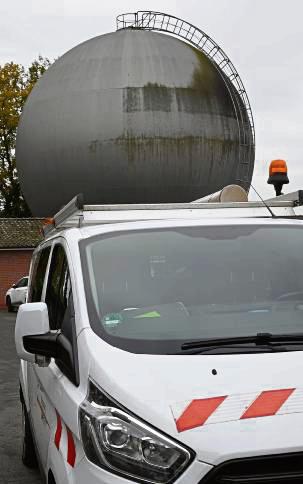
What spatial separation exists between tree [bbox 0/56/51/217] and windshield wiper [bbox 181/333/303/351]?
145 feet

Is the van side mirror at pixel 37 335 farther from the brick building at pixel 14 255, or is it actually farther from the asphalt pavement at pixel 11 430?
the brick building at pixel 14 255

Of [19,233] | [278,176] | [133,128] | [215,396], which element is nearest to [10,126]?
[19,233]

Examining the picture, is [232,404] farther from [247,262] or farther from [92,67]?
[92,67]

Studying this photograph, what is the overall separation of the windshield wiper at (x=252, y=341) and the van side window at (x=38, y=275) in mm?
2100

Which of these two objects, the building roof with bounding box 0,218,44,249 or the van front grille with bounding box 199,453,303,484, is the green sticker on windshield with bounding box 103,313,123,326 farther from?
the building roof with bounding box 0,218,44,249

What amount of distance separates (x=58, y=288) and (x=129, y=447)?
5.26ft

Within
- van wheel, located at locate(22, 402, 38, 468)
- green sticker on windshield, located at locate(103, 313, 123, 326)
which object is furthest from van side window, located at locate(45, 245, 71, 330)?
van wheel, located at locate(22, 402, 38, 468)

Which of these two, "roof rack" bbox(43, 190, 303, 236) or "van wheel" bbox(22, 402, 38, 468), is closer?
"roof rack" bbox(43, 190, 303, 236)

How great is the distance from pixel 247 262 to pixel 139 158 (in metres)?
21.6

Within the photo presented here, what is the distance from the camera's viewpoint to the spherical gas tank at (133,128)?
83.0 ft

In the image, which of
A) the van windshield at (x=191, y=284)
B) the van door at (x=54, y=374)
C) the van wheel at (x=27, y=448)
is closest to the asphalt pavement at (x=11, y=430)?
the van wheel at (x=27, y=448)

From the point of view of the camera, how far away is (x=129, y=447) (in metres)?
2.74

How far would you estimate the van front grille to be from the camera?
8.63ft

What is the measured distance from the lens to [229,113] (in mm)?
27109
